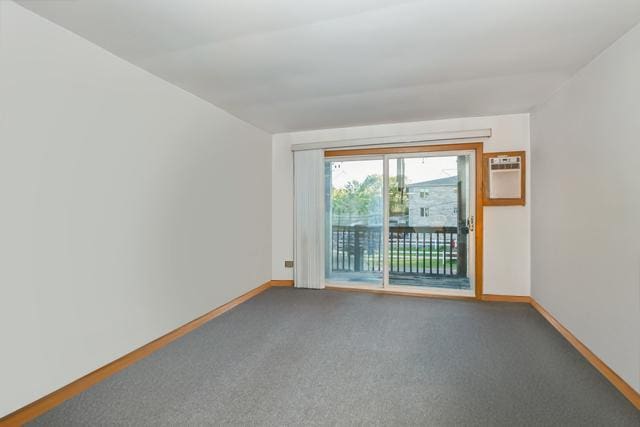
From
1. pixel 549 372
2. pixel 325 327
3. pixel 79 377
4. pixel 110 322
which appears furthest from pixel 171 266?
pixel 549 372

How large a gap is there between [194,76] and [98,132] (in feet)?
2.92

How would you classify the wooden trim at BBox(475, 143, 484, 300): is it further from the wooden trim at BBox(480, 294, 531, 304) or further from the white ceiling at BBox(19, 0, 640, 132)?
the white ceiling at BBox(19, 0, 640, 132)

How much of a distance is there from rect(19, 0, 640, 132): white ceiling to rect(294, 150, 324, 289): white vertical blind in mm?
1367

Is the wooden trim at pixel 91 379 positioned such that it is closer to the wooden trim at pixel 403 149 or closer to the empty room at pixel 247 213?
the empty room at pixel 247 213

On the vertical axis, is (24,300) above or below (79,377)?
above

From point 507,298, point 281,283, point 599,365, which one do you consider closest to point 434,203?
point 507,298

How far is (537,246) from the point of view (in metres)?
3.51

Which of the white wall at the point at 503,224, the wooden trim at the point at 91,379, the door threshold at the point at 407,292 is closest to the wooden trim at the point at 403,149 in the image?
the white wall at the point at 503,224

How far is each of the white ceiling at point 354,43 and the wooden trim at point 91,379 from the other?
2214mm

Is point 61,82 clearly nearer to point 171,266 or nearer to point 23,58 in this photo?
point 23,58

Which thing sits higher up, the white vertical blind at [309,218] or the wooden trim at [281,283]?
the white vertical blind at [309,218]

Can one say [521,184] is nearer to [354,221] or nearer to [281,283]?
[354,221]

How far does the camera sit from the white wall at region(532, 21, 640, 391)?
193cm

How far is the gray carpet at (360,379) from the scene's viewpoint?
176cm
